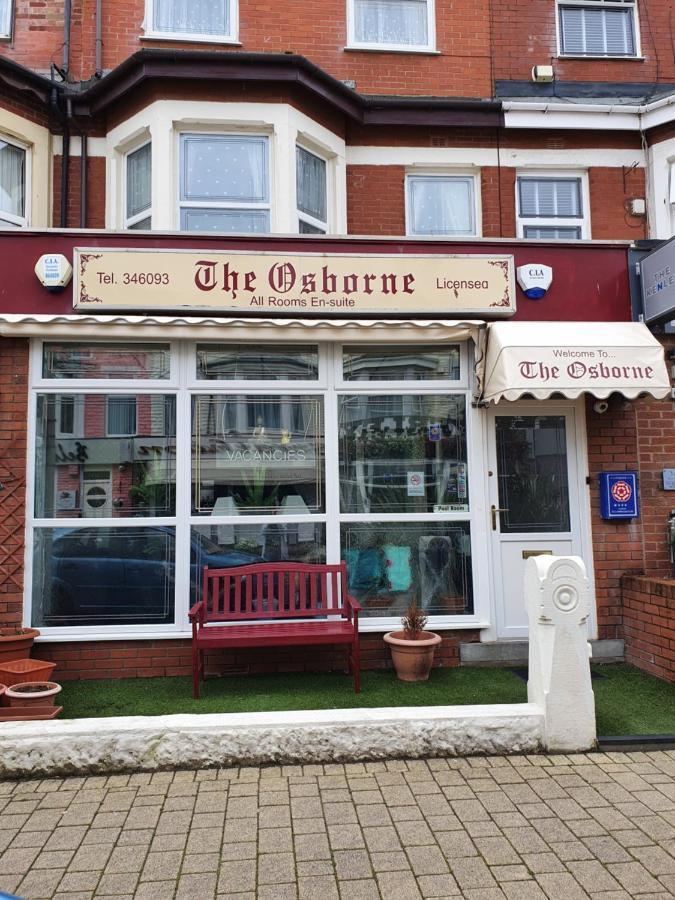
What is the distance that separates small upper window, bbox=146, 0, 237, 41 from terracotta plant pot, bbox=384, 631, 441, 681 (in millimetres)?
7170

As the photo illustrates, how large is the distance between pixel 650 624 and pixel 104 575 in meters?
4.70

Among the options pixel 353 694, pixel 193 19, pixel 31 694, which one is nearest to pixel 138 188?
pixel 193 19

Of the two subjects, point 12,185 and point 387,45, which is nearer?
point 12,185

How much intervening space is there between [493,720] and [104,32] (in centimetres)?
845

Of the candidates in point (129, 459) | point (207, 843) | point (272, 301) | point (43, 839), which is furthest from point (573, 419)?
point (43, 839)

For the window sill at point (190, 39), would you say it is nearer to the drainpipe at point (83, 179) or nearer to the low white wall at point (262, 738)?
the drainpipe at point (83, 179)

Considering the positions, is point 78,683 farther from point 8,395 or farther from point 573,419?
point 573,419

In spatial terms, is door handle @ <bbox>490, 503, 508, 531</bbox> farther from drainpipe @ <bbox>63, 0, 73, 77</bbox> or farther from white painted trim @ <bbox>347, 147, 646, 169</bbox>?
drainpipe @ <bbox>63, 0, 73, 77</bbox>

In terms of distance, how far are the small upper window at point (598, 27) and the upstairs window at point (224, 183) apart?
14.4ft

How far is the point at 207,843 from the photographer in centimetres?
330

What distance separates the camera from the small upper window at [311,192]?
765cm

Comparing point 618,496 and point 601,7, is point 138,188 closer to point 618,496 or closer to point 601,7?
point 618,496

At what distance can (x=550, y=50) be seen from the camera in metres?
8.55

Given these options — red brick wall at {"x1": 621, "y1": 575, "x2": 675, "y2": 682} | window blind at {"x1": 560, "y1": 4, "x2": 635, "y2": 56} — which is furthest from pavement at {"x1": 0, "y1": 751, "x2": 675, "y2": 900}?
window blind at {"x1": 560, "y1": 4, "x2": 635, "y2": 56}
